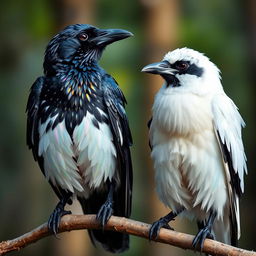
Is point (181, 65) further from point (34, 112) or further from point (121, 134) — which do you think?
point (34, 112)

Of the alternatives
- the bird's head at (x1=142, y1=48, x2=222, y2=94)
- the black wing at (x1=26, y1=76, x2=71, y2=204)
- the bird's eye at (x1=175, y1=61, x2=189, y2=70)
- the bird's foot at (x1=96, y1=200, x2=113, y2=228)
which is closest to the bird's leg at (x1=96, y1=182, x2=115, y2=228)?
the bird's foot at (x1=96, y1=200, x2=113, y2=228)

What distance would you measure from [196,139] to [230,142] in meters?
0.25

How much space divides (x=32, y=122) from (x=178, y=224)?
433cm

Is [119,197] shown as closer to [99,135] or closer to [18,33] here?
[99,135]

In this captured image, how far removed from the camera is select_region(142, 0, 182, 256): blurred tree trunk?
32.0ft

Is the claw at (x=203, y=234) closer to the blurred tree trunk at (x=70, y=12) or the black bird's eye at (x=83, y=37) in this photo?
the black bird's eye at (x=83, y=37)

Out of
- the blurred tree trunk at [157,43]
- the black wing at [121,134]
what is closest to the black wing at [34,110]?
the black wing at [121,134]

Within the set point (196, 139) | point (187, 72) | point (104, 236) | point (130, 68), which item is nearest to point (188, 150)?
point (196, 139)

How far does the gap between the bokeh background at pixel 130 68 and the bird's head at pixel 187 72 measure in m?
4.20

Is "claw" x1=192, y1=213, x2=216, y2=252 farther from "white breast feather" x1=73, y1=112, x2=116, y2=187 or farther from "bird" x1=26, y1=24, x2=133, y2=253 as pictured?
"white breast feather" x1=73, y1=112, x2=116, y2=187

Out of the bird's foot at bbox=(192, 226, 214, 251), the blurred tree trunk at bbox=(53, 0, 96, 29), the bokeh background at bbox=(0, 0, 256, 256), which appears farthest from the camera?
the bokeh background at bbox=(0, 0, 256, 256)

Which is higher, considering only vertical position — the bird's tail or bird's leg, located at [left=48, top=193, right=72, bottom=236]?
bird's leg, located at [left=48, top=193, right=72, bottom=236]

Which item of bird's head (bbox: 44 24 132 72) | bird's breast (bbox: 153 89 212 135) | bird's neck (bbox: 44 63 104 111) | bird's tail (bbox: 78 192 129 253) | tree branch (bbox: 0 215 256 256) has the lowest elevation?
bird's tail (bbox: 78 192 129 253)

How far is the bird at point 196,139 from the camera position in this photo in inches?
213
